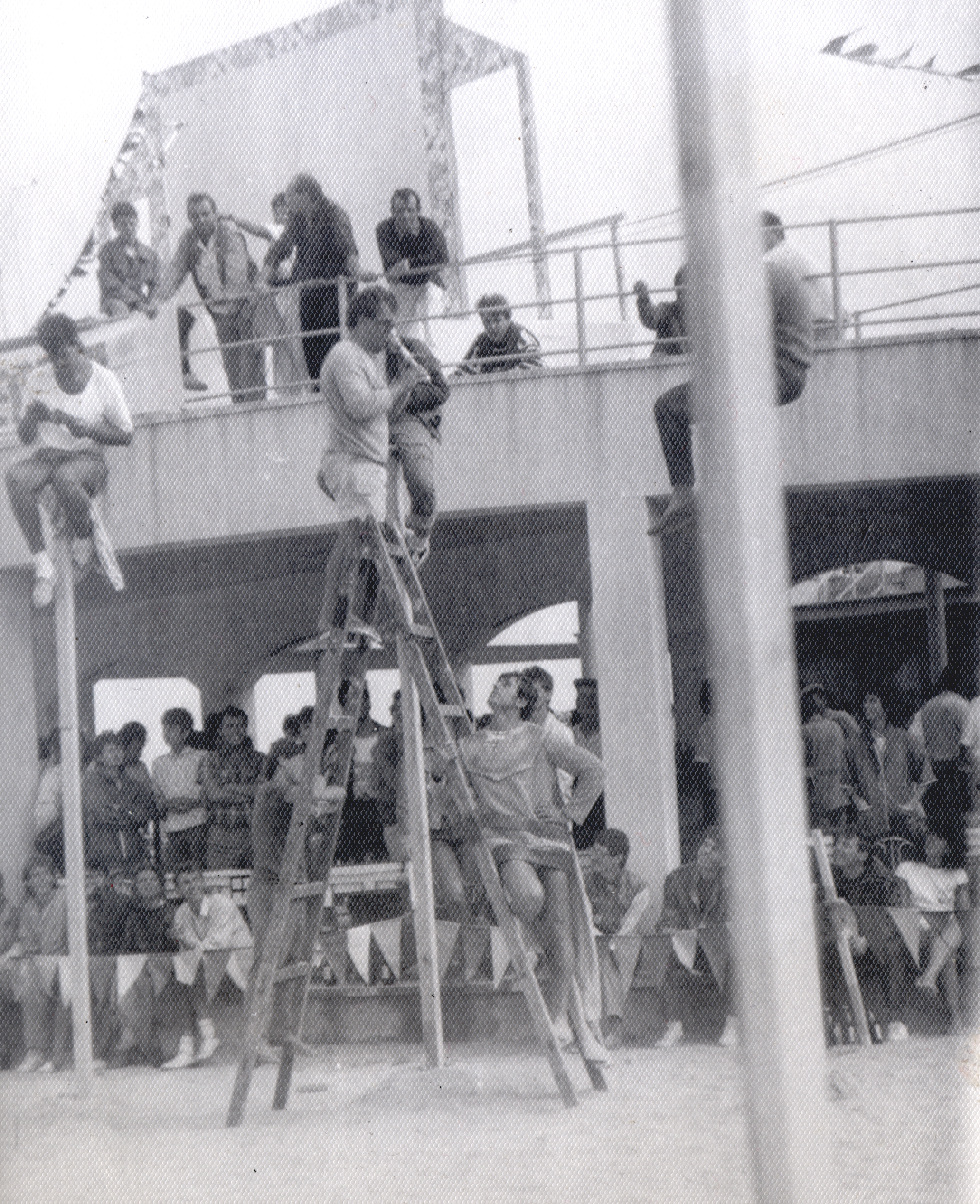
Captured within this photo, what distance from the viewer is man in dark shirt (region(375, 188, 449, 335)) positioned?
4.79 meters

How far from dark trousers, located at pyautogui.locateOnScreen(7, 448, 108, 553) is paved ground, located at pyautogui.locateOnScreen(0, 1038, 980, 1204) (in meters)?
1.30

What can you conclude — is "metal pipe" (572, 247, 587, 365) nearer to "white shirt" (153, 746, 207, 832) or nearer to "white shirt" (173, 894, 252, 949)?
"white shirt" (153, 746, 207, 832)

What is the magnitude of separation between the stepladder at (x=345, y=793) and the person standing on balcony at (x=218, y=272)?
1215mm

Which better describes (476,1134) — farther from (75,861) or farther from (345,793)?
(75,861)

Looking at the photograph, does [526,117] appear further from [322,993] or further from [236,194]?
[322,993]

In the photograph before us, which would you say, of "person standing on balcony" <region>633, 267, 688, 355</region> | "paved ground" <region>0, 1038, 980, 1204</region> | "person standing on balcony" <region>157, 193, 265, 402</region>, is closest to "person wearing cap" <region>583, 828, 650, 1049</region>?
"paved ground" <region>0, 1038, 980, 1204</region>

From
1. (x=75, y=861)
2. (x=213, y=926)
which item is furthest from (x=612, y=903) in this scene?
(x=75, y=861)

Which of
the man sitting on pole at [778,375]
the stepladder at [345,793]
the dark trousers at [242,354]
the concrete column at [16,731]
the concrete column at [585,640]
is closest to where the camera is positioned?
the man sitting on pole at [778,375]

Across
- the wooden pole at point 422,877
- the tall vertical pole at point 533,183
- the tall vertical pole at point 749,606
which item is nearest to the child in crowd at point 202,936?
the wooden pole at point 422,877

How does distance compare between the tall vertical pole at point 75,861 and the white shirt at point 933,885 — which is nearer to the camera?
the tall vertical pole at point 75,861

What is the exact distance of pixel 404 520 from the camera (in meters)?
4.32

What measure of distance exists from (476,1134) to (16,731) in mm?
2533

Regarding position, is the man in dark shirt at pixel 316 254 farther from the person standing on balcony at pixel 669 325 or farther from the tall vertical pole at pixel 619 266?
the person standing on balcony at pixel 669 325

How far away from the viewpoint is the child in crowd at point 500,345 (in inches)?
214
